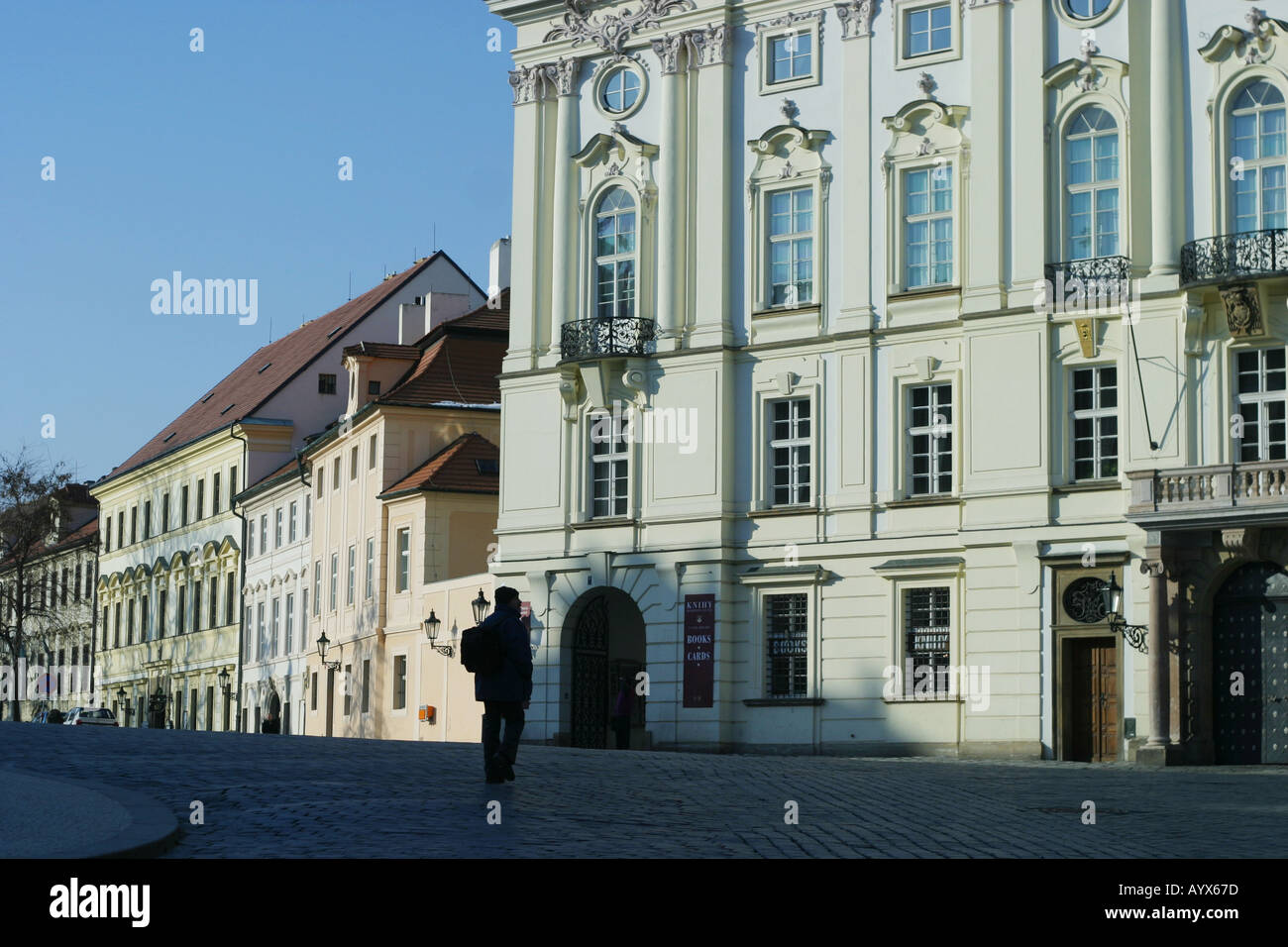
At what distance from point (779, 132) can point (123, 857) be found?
3256 cm

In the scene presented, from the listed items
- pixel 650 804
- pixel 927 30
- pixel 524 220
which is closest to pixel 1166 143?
pixel 927 30

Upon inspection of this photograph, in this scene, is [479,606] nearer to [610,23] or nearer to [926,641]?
[926,641]

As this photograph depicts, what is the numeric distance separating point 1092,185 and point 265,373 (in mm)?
52203

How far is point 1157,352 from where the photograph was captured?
123 ft

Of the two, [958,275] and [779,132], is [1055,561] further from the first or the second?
[779,132]

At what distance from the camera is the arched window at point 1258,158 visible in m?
36.9

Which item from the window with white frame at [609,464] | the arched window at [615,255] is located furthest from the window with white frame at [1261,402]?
the arched window at [615,255]

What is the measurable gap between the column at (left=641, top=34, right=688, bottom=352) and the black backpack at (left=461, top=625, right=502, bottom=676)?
24.5 meters

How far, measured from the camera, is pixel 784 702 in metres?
41.9

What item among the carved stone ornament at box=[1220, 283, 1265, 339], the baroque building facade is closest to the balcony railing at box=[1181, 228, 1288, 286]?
the baroque building facade
